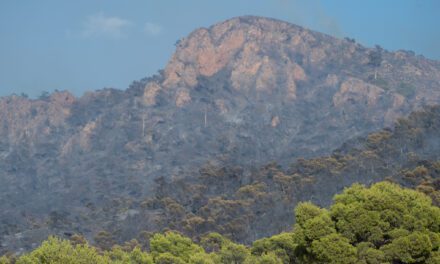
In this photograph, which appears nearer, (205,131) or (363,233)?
(363,233)

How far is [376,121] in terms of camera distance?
10106 centimetres

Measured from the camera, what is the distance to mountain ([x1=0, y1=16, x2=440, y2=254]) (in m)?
71.1

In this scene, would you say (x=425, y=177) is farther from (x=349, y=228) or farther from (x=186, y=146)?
(x=186, y=146)

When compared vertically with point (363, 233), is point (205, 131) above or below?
above

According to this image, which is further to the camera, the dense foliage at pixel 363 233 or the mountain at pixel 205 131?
the mountain at pixel 205 131

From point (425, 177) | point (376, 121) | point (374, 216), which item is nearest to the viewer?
point (374, 216)

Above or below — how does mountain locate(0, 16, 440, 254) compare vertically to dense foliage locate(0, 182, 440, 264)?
above

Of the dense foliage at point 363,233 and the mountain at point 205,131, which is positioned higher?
the mountain at point 205,131

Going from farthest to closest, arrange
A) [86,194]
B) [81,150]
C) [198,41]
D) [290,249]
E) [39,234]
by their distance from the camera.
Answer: [198,41] < [81,150] < [86,194] < [39,234] < [290,249]

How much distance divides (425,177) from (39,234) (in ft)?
126

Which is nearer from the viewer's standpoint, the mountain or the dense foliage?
the dense foliage

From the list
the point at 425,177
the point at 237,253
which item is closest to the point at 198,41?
the point at 425,177

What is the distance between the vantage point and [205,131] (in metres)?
106

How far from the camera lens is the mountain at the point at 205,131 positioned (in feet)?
233
